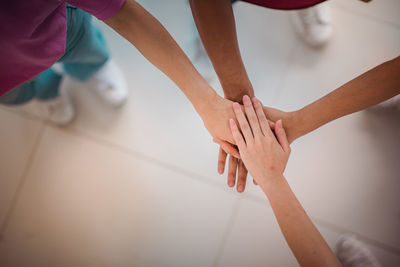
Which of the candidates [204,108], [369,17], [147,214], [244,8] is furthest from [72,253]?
[369,17]

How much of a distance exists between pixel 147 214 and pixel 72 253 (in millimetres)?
330

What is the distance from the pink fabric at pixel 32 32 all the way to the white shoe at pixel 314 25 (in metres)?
0.84

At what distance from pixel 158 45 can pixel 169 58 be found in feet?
0.14

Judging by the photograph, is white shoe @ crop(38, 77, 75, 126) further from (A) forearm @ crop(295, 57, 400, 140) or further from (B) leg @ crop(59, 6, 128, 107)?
(A) forearm @ crop(295, 57, 400, 140)

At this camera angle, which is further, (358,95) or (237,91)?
(237,91)

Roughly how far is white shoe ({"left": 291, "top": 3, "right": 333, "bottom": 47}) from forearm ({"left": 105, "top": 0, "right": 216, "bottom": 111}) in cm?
64

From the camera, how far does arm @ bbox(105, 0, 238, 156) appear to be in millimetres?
611

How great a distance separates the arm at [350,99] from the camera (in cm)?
66

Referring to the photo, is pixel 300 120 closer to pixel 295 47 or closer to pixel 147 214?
pixel 295 47

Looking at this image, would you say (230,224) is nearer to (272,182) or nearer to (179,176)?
(179,176)

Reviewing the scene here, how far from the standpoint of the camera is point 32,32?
1.65ft

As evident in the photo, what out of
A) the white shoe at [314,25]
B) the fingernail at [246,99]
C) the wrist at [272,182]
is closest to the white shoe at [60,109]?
the fingernail at [246,99]

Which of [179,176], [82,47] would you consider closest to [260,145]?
[179,176]

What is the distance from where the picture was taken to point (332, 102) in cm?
74
